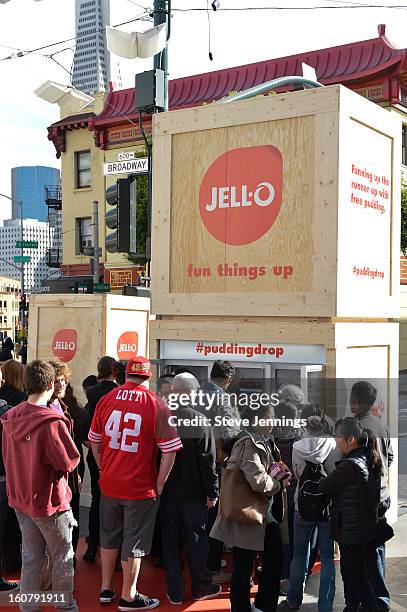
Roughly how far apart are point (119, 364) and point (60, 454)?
7.02ft

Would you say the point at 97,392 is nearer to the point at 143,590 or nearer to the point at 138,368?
the point at 138,368

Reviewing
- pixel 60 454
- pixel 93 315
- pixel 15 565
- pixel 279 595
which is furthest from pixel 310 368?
pixel 93 315

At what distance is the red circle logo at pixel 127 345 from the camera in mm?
9633

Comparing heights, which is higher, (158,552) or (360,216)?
(360,216)

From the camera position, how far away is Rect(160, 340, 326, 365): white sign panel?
6.50m

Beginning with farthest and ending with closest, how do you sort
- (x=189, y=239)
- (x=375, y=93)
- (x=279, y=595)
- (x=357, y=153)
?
(x=375, y=93), (x=189, y=239), (x=357, y=153), (x=279, y=595)

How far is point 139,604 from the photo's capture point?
5785 mm

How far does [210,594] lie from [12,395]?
7.56 ft

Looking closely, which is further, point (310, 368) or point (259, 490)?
point (310, 368)

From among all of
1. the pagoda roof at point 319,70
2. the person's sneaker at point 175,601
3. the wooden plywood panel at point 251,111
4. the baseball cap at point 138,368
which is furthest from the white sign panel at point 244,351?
the pagoda roof at point 319,70

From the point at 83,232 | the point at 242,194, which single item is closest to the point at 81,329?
the point at 242,194

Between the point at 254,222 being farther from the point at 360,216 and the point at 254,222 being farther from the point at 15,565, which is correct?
the point at 15,565

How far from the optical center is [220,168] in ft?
22.4

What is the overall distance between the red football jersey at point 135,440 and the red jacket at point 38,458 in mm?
431
